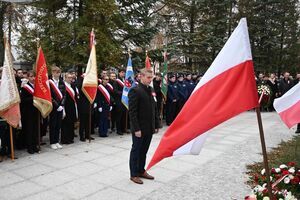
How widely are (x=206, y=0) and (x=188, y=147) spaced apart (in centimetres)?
2316

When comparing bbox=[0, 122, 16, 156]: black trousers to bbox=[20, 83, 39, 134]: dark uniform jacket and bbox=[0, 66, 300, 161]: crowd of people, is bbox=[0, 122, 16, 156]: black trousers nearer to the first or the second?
bbox=[0, 66, 300, 161]: crowd of people

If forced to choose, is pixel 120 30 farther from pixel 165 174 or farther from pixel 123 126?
pixel 165 174

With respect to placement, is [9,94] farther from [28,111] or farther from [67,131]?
[67,131]

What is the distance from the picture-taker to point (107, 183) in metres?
6.04

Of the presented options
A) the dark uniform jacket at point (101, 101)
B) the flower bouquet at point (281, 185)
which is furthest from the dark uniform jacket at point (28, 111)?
the flower bouquet at point (281, 185)

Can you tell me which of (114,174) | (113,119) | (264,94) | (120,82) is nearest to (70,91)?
(120,82)

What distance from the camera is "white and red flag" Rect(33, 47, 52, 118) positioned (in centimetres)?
797

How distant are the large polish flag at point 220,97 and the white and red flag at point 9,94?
5.23m

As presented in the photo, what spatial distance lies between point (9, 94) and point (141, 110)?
10.3 ft

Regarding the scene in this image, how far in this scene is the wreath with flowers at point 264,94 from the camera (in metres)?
17.0

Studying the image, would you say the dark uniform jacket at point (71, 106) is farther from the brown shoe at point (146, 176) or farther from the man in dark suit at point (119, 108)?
the brown shoe at point (146, 176)

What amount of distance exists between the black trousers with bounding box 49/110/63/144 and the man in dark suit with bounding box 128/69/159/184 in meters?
3.36

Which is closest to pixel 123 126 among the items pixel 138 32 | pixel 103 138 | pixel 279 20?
pixel 103 138

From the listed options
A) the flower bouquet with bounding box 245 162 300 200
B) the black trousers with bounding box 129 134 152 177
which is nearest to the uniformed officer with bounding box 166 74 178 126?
the black trousers with bounding box 129 134 152 177
